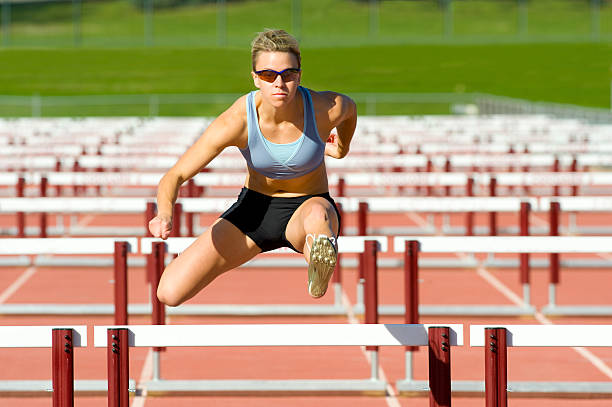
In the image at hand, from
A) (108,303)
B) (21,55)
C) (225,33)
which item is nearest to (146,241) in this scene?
(108,303)

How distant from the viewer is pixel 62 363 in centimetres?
398

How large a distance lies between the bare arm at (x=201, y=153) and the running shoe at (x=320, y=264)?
1.89ft

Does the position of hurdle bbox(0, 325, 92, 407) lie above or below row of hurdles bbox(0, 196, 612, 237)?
below

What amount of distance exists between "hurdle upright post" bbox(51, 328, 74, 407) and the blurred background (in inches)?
1436

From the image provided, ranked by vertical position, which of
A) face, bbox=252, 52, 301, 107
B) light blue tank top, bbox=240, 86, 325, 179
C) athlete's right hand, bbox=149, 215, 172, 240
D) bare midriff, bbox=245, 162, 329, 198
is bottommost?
athlete's right hand, bbox=149, 215, 172, 240

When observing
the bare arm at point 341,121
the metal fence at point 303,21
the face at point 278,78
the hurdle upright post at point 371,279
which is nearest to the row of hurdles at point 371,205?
the hurdle upright post at point 371,279

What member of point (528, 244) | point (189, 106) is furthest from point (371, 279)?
point (189, 106)

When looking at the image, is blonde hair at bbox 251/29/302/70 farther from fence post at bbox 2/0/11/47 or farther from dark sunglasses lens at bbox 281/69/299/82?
fence post at bbox 2/0/11/47

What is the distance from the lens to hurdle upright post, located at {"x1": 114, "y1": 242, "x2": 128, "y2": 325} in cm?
614

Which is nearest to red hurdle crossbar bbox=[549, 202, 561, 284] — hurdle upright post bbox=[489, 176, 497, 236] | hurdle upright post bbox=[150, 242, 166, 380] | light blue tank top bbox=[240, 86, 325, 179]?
hurdle upright post bbox=[489, 176, 497, 236]

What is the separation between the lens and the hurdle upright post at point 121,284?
6137mm

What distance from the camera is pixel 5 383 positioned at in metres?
7.00

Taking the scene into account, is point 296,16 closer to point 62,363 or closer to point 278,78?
point 278,78

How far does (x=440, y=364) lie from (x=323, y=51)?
49.0 meters
